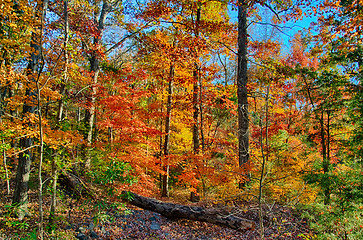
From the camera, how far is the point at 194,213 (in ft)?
20.2

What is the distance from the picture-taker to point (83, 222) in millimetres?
5289

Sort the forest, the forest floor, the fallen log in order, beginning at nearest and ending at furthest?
the forest
the forest floor
the fallen log

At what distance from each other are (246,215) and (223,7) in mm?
9104

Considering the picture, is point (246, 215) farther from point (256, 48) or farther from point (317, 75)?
point (256, 48)

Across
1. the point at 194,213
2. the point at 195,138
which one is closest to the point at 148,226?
the point at 194,213

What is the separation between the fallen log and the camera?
219 inches

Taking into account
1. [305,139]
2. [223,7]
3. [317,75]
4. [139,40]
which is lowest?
[305,139]

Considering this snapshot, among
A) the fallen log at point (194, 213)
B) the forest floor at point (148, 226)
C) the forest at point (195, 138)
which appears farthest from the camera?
the fallen log at point (194, 213)

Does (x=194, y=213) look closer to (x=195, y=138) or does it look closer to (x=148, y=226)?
(x=148, y=226)

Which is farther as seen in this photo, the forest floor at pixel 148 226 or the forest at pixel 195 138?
the forest floor at pixel 148 226

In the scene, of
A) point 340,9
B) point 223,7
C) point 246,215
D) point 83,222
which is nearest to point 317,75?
point 340,9

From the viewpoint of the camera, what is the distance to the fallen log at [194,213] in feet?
18.2

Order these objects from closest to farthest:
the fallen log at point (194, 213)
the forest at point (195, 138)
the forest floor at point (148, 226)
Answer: the forest at point (195, 138) < the forest floor at point (148, 226) < the fallen log at point (194, 213)

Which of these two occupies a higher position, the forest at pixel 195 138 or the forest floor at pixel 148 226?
the forest at pixel 195 138
